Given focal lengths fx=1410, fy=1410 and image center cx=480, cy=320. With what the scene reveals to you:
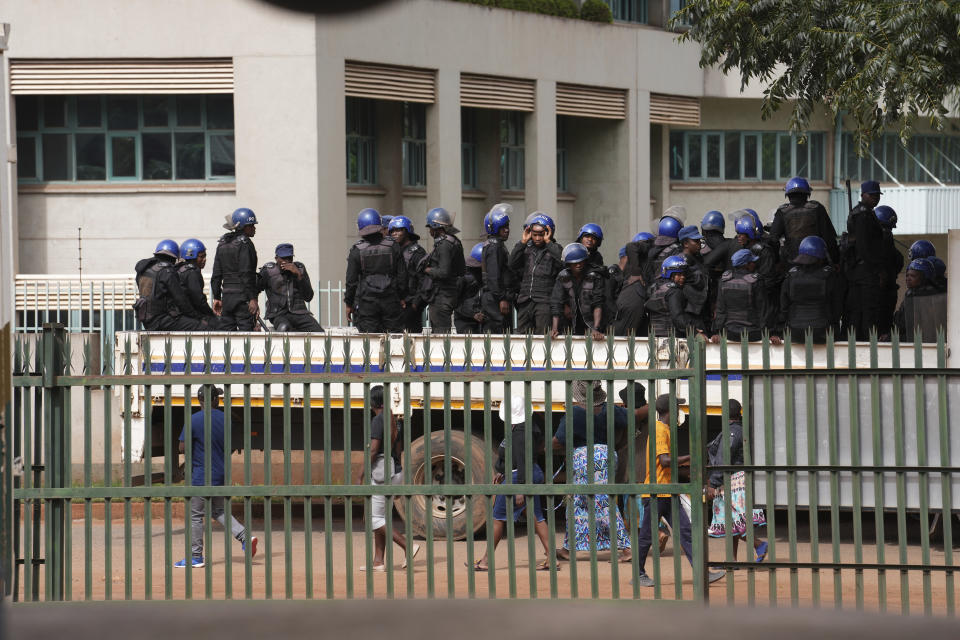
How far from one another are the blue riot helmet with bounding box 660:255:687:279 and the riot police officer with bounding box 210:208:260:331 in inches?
173

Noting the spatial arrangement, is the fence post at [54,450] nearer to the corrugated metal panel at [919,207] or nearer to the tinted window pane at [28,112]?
the tinted window pane at [28,112]

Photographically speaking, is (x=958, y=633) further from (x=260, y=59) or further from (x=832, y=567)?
(x=260, y=59)

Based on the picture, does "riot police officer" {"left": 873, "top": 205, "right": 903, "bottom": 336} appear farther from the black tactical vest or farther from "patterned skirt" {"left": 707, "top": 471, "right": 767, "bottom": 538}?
the black tactical vest

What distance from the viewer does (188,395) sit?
6.74 meters

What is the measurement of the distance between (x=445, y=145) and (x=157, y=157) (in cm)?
519

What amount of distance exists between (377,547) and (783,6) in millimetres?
7856

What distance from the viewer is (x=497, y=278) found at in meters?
13.4

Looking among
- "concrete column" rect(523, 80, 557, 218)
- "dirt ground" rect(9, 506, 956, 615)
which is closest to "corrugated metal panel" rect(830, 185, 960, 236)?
"concrete column" rect(523, 80, 557, 218)

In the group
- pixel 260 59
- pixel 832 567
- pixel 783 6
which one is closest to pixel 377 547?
pixel 832 567

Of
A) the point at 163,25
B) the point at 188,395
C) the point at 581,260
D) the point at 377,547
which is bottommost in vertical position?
the point at 377,547

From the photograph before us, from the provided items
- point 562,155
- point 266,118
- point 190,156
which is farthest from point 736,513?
point 562,155

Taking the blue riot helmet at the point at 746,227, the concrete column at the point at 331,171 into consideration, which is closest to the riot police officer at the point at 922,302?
the blue riot helmet at the point at 746,227

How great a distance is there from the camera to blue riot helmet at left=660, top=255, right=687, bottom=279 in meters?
12.2

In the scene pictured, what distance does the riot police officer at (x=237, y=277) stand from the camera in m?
14.3
